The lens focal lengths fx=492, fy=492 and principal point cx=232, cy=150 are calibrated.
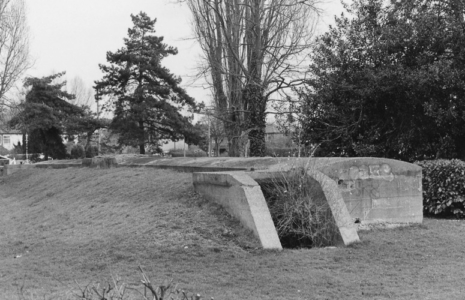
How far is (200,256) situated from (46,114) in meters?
31.0

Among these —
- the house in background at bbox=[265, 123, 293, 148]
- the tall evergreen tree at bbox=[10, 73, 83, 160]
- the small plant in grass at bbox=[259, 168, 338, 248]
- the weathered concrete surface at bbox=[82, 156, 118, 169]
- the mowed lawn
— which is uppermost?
the tall evergreen tree at bbox=[10, 73, 83, 160]

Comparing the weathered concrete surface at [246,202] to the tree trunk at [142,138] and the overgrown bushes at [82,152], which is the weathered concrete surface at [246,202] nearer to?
the tree trunk at [142,138]

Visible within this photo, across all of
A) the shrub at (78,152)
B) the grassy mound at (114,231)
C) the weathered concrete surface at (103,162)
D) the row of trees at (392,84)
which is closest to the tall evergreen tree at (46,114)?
the shrub at (78,152)

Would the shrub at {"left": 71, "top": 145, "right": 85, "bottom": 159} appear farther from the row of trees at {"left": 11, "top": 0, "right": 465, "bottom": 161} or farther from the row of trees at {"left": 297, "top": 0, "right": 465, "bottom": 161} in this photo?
the row of trees at {"left": 297, "top": 0, "right": 465, "bottom": 161}

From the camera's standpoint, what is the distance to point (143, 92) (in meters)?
32.2

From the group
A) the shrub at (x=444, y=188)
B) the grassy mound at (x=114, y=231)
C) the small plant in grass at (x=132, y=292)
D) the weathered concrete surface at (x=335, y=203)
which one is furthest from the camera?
the shrub at (x=444, y=188)

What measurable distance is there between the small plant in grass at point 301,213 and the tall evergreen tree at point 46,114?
29467mm

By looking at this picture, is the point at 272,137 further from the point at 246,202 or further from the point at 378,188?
the point at 246,202

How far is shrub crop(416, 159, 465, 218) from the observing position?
10398mm

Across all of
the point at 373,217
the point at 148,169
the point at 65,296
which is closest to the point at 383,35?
the point at 373,217

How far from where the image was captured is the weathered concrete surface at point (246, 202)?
7250 mm

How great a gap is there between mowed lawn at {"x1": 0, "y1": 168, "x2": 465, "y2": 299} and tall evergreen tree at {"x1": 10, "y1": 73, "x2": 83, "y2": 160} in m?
25.5

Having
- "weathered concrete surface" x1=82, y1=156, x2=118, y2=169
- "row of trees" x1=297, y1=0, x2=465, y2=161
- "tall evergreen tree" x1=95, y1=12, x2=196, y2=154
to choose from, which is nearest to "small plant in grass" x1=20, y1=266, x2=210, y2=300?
"row of trees" x1=297, y1=0, x2=465, y2=161

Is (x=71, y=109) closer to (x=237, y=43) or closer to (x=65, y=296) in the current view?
(x=237, y=43)
